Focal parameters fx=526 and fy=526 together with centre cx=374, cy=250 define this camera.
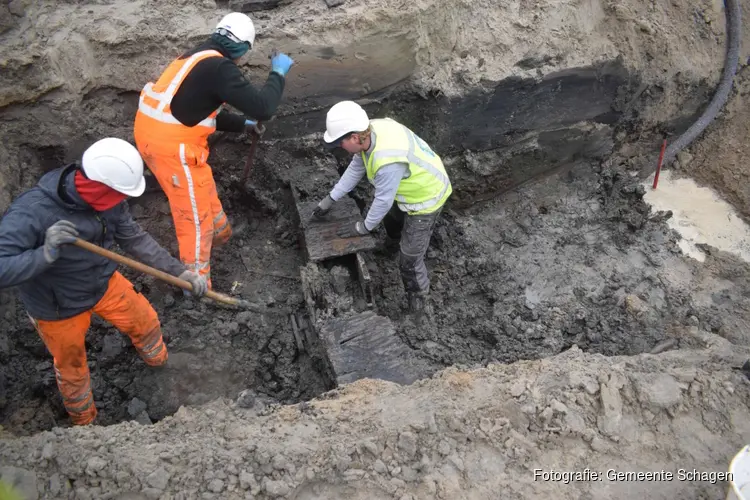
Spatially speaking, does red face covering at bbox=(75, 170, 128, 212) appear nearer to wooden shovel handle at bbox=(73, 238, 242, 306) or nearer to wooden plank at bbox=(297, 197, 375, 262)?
wooden shovel handle at bbox=(73, 238, 242, 306)

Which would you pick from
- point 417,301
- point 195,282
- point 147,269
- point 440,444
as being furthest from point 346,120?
point 440,444

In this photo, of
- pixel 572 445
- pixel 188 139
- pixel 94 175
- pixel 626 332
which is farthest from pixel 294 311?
pixel 626 332

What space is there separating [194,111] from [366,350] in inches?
80.7

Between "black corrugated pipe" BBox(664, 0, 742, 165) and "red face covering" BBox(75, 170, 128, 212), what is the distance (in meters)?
5.81

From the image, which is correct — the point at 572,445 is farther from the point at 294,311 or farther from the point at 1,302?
the point at 1,302

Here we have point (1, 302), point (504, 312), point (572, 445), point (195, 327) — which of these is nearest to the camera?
point (572, 445)

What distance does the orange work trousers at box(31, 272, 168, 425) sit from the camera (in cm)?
332

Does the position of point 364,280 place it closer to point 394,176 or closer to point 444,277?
point 394,176

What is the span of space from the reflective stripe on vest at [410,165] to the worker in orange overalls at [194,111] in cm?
83

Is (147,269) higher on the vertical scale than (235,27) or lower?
lower

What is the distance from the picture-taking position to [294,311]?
452cm

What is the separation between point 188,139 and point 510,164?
333 cm

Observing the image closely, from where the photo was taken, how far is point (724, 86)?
588 cm

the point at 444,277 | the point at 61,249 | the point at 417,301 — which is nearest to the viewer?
the point at 61,249
